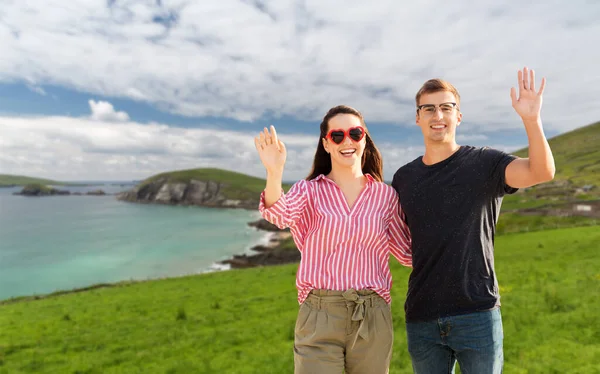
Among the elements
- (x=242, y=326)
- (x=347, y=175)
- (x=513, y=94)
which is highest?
(x=513, y=94)

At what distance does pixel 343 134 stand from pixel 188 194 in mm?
186141

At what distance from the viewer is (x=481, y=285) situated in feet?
11.3

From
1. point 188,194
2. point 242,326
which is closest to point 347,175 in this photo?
point 242,326

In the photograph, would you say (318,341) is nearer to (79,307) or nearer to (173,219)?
(79,307)

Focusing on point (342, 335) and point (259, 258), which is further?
point (259, 258)

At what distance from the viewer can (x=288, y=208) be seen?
3.45m

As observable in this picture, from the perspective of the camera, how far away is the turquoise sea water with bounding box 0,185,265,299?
182ft

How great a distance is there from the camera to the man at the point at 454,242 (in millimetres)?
3375

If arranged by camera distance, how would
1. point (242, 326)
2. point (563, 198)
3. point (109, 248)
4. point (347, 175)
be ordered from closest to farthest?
point (347, 175) → point (242, 326) → point (563, 198) → point (109, 248)

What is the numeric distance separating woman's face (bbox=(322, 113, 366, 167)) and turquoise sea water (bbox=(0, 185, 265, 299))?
5476 cm

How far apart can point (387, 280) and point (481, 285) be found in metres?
0.87

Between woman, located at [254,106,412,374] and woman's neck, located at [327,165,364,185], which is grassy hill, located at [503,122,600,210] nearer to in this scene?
woman's neck, located at [327,165,364,185]

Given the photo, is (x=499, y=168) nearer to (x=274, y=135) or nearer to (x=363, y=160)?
(x=363, y=160)

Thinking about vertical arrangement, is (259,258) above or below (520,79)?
below
